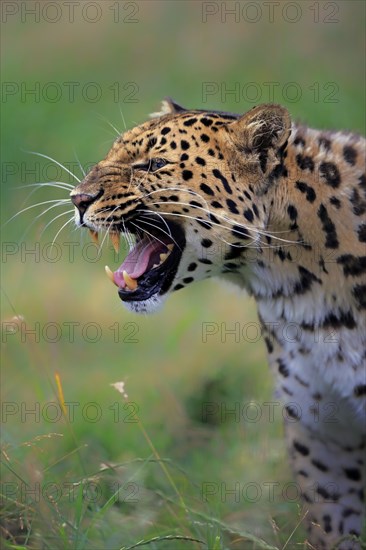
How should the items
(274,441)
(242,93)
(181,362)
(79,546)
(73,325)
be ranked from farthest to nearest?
(242,93)
(73,325)
(181,362)
(274,441)
(79,546)

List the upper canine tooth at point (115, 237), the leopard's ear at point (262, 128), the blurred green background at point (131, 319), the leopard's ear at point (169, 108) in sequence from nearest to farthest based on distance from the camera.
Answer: the leopard's ear at point (262, 128) < the upper canine tooth at point (115, 237) < the blurred green background at point (131, 319) < the leopard's ear at point (169, 108)

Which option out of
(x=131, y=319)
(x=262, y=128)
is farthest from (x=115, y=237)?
(x=131, y=319)

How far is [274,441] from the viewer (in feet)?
24.5

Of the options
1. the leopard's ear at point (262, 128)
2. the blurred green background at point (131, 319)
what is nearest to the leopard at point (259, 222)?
the leopard's ear at point (262, 128)

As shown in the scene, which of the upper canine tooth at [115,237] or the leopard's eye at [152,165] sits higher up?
the leopard's eye at [152,165]

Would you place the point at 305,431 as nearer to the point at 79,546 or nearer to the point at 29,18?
the point at 79,546

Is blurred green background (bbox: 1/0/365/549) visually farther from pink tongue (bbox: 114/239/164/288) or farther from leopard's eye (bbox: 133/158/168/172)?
leopard's eye (bbox: 133/158/168/172)

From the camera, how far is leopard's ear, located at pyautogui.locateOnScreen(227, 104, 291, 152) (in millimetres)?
5461

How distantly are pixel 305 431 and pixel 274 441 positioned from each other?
4.63 feet

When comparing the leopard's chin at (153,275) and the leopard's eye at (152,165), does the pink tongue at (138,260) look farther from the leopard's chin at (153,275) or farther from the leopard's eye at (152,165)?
the leopard's eye at (152,165)

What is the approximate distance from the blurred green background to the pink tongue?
50 centimetres

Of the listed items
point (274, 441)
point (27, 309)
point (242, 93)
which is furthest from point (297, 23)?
point (274, 441)

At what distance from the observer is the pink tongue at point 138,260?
18.5 ft

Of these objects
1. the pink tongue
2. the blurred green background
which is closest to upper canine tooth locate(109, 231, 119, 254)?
the pink tongue
